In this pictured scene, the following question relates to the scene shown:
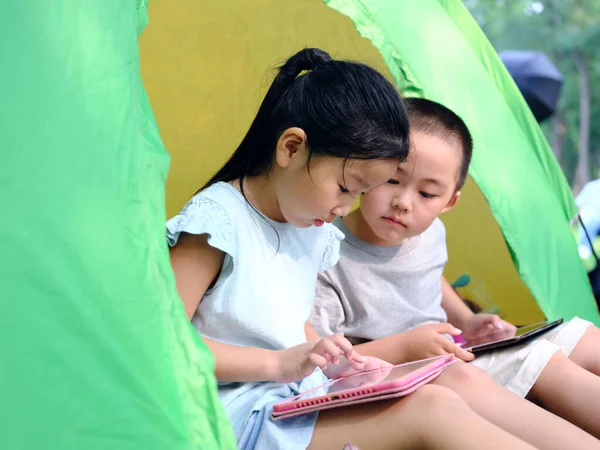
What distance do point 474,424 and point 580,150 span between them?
1321 cm

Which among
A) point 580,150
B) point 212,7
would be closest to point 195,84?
point 212,7

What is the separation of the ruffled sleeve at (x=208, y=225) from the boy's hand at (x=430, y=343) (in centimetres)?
40

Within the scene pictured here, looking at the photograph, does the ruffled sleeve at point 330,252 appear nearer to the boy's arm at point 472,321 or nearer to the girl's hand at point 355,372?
the girl's hand at point 355,372

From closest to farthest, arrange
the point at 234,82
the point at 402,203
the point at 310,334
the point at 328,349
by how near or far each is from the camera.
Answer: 1. the point at 328,349
2. the point at 310,334
3. the point at 402,203
4. the point at 234,82

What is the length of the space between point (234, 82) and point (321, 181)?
106 cm

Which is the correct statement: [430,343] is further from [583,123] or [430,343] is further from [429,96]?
[583,123]

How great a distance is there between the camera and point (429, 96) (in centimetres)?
179

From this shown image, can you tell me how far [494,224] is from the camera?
233 centimetres

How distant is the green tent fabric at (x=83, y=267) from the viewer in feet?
3.06

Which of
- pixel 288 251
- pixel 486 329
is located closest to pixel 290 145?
pixel 288 251

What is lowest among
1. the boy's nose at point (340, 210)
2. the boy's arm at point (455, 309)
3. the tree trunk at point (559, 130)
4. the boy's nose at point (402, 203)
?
the boy's arm at point (455, 309)

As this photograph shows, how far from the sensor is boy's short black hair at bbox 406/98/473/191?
1.64m

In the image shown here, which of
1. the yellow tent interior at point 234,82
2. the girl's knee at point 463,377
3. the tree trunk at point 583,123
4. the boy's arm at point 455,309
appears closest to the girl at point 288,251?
the girl's knee at point 463,377

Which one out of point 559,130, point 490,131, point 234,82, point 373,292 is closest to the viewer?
point 373,292
